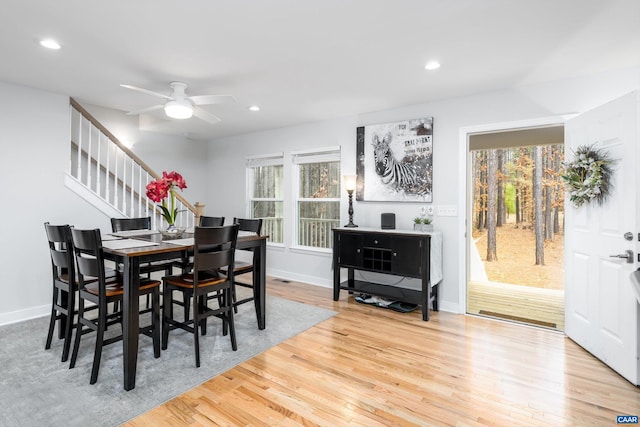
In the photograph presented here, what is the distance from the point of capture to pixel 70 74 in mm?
3166

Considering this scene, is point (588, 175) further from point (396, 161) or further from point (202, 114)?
point (202, 114)

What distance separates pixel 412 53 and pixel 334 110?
173 cm

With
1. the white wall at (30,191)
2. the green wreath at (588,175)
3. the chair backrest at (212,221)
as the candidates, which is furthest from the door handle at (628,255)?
the white wall at (30,191)

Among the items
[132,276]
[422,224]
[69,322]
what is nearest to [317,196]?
[422,224]

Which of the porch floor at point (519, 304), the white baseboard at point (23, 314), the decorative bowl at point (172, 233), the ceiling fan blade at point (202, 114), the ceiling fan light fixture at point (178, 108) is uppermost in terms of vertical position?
the ceiling fan blade at point (202, 114)

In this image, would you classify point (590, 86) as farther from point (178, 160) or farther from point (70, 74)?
point (178, 160)

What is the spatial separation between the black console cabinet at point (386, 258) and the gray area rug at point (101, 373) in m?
0.94

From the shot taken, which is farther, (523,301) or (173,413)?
(523,301)

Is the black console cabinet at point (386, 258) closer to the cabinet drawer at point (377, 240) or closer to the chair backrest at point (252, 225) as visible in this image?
the cabinet drawer at point (377, 240)

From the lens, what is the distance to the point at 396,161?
4.17 meters

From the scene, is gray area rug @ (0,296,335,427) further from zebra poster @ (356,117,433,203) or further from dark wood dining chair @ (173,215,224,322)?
zebra poster @ (356,117,433,203)

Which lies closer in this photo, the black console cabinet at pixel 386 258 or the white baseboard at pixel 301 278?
the black console cabinet at pixel 386 258

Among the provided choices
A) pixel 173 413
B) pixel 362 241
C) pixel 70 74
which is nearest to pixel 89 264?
pixel 173 413

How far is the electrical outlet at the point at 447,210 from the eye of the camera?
3795 mm
